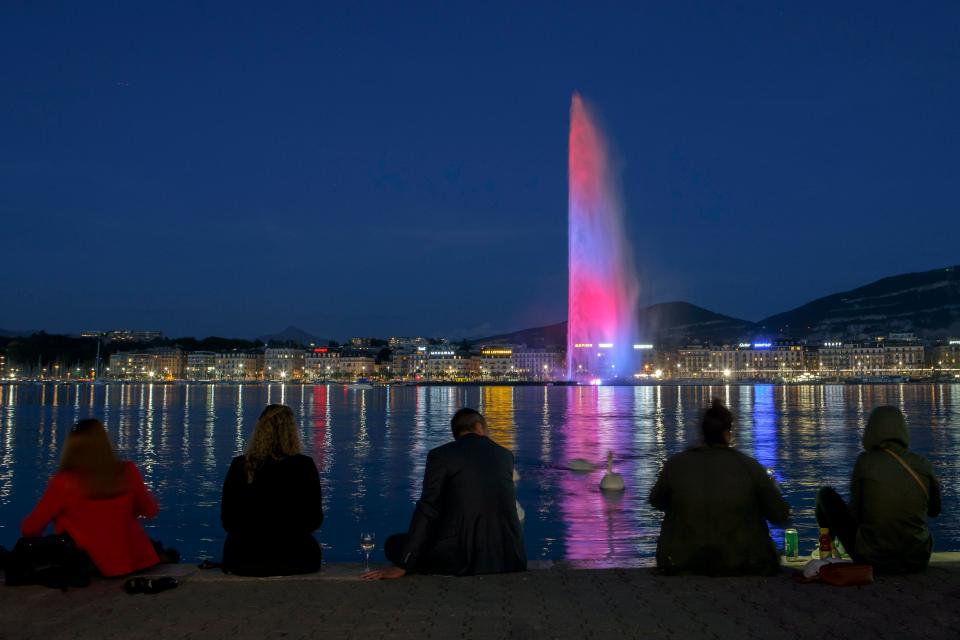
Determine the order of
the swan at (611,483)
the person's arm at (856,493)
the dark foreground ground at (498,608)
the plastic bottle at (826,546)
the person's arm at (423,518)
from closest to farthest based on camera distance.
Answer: the dark foreground ground at (498,608) < the person's arm at (423,518) < the person's arm at (856,493) < the plastic bottle at (826,546) < the swan at (611,483)

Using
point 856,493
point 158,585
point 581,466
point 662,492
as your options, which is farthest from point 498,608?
point 581,466

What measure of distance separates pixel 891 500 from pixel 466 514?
9.67ft

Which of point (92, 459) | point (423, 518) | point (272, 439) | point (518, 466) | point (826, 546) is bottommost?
point (518, 466)

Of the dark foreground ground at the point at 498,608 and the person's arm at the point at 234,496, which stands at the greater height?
the person's arm at the point at 234,496

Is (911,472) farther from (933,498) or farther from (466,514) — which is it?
(466,514)

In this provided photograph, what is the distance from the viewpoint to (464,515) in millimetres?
6883

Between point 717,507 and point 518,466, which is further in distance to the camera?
point 518,466

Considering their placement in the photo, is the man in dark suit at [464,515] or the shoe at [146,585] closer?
the shoe at [146,585]

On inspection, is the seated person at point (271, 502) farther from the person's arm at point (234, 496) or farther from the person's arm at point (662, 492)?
the person's arm at point (662, 492)

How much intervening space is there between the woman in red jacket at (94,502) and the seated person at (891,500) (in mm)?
5123

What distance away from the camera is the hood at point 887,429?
6.86 m

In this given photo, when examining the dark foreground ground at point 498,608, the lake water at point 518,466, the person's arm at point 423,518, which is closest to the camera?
the dark foreground ground at point 498,608

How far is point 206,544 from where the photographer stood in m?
14.1

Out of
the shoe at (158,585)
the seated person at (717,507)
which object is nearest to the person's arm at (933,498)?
the seated person at (717,507)
